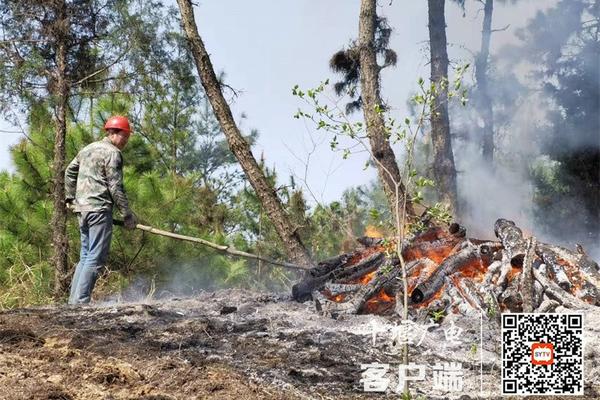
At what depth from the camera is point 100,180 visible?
748cm

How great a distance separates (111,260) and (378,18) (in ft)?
23.7

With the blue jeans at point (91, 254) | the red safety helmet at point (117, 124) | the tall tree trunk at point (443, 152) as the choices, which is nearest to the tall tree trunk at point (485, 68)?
the tall tree trunk at point (443, 152)

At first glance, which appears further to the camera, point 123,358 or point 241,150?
point 241,150

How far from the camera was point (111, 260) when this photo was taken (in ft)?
35.9

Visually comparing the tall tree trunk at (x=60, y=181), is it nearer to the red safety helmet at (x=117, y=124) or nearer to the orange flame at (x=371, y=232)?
the red safety helmet at (x=117, y=124)

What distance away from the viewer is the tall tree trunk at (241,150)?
9719mm

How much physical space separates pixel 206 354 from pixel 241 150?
17.4 feet

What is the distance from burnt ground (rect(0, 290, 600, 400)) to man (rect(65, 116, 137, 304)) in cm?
80

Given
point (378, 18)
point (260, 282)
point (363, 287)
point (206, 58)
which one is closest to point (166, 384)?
point (363, 287)

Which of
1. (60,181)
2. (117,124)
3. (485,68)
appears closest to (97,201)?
(117,124)

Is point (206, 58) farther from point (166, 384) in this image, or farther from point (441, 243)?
point (166, 384)

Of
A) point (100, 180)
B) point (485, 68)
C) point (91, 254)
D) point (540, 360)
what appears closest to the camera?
point (540, 360)

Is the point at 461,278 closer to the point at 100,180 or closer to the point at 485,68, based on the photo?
the point at 100,180

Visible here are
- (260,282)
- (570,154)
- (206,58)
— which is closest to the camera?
(206,58)
